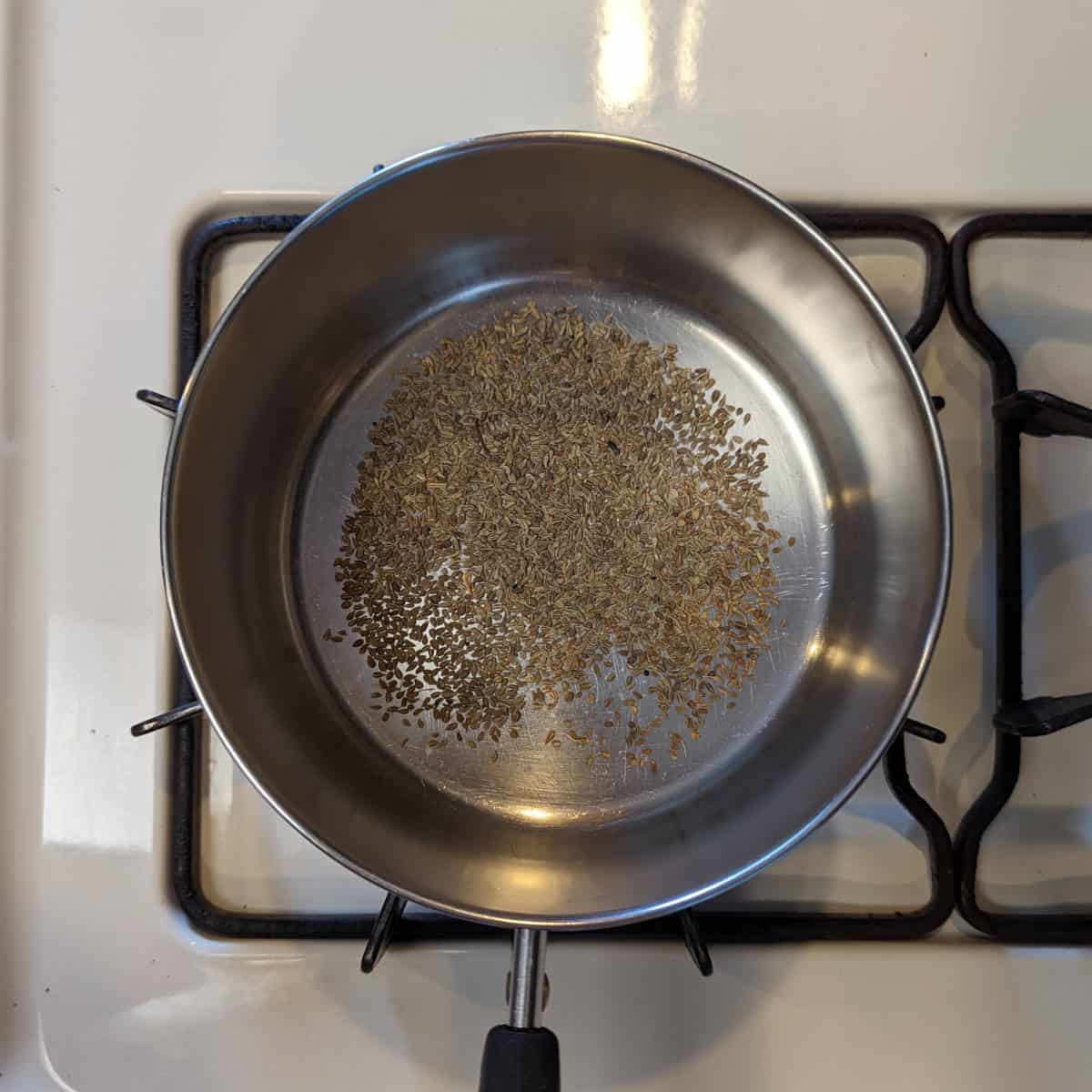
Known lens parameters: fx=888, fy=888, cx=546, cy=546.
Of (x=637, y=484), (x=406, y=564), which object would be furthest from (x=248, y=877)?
(x=637, y=484)

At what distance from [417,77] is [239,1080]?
774mm

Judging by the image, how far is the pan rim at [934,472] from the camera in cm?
54

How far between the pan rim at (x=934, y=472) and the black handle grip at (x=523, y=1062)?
73 mm

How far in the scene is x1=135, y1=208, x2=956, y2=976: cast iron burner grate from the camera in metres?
0.65

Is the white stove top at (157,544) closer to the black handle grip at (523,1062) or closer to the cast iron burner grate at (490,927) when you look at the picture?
the cast iron burner grate at (490,927)

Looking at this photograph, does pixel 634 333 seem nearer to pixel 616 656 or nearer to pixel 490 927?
pixel 616 656

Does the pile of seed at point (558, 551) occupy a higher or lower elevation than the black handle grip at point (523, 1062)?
higher

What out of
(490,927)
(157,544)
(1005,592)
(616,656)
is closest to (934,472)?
(1005,592)

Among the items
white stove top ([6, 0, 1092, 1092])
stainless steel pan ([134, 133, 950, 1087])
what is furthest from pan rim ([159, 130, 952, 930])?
white stove top ([6, 0, 1092, 1092])

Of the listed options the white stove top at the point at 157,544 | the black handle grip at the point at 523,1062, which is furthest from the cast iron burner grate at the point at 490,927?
the black handle grip at the point at 523,1062

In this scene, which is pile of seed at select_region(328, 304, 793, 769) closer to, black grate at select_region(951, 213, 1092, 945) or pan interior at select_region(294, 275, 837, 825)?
pan interior at select_region(294, 275, 837, 825)

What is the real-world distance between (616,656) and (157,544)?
0.37m

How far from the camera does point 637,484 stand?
0.72m

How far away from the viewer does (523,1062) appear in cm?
54
